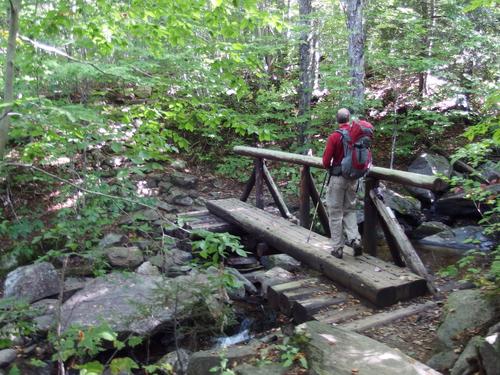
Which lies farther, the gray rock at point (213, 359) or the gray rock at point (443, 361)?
the gray rock at point (213, 359)

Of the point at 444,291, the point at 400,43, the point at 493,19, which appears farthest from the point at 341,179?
the point at 493,19

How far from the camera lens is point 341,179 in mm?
5879

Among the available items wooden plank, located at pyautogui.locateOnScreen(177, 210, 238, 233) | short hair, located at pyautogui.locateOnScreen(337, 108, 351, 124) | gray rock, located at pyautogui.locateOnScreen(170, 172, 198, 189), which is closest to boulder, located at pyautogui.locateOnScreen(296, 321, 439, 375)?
short hair, located at pyautogui.locateOnScreen(337, 108, 351, 124)

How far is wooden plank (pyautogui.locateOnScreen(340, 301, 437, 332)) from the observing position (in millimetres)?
4500

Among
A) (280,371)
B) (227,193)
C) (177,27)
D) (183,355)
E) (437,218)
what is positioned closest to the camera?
(280,371)

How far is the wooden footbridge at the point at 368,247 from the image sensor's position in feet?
16.7

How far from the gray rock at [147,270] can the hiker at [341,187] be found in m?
3.04

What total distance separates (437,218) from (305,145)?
4.06m

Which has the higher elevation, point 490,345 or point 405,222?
point 490,345

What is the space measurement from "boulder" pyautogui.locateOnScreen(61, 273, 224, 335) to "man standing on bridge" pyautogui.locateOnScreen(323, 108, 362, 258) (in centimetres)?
190

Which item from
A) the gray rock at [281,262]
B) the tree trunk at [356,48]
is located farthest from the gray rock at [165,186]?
the tree trunk at [356,48]

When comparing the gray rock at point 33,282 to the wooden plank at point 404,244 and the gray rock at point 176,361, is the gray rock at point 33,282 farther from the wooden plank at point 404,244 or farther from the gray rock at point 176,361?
the wooden plank at point 404,244

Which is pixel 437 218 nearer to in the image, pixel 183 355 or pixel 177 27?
pixel 183 355

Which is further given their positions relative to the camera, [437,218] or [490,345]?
[437,218]
